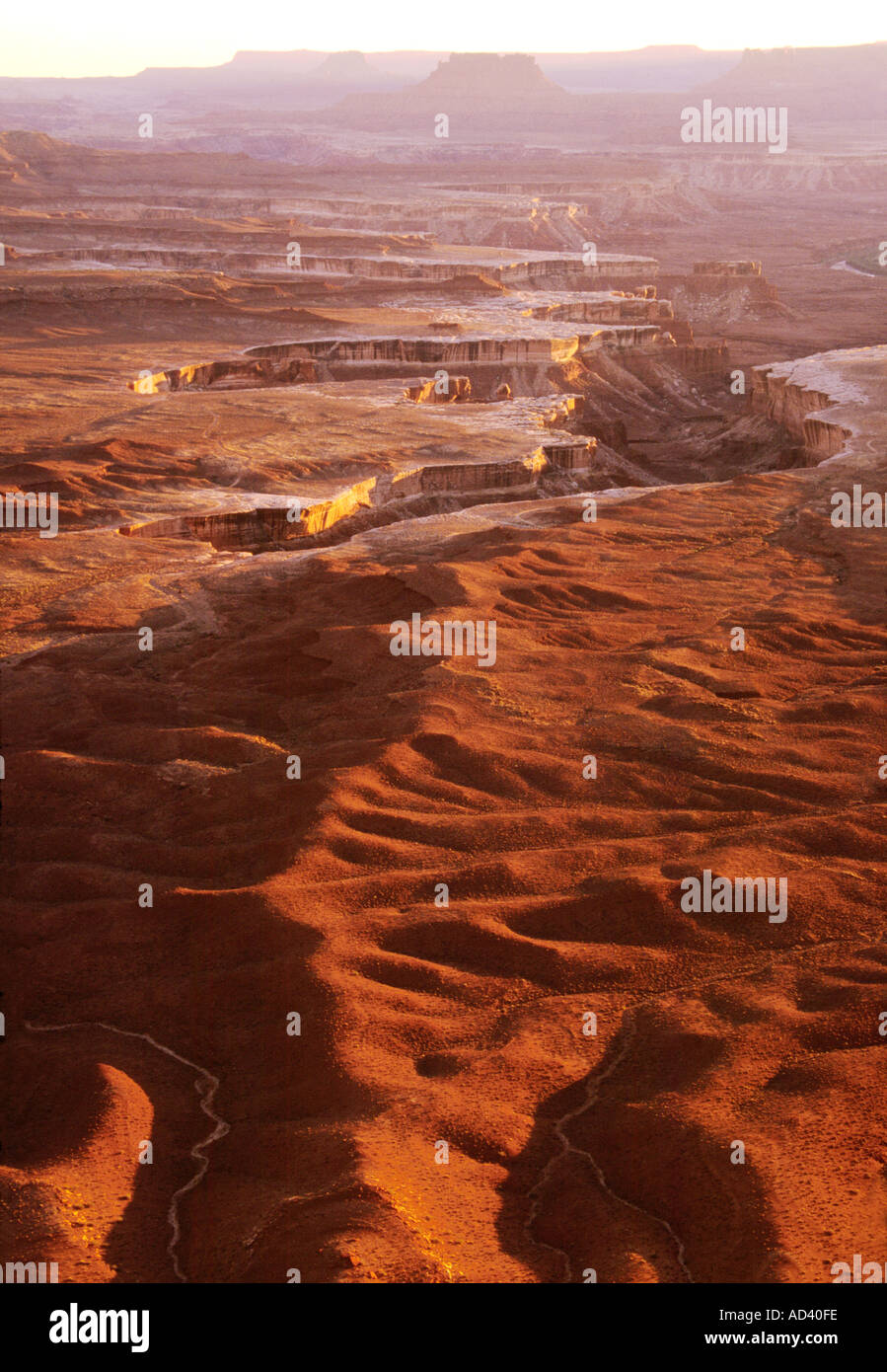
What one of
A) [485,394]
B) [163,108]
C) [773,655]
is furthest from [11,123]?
[773,655]

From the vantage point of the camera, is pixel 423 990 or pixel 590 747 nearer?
pixel 423 990

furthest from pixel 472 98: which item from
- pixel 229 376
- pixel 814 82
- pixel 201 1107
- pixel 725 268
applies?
pixel 201 1107

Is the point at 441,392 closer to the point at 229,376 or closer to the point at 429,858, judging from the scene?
the point at 229,376

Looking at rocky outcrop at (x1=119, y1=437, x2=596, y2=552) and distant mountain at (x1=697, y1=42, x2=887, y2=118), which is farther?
distant mountain at (x1=697, y1=42, x2=887, y2=118)

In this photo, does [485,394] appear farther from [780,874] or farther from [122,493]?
[780,874]

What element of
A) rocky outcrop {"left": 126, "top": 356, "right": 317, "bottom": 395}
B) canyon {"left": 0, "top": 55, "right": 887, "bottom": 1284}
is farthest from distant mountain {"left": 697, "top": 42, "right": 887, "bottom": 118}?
canyon {"left": 0, "top": 55, "right": 887, "bottom": 1284}

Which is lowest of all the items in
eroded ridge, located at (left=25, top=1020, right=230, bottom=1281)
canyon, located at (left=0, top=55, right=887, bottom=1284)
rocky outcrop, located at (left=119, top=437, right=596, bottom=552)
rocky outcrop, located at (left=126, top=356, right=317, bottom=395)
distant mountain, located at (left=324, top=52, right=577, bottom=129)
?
eroded ridge, located at (left=25, top=1020, right=230, bottom=1281)

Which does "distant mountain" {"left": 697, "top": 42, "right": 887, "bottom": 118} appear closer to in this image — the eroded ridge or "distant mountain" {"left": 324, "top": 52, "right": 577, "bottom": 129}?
"distant mountain" {"left": 324, "top": 52, "right": 577, "bottom": 129}

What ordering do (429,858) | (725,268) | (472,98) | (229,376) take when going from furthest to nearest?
1. (472,98)
2. (725,268)
3. (229,376)
4. (429,858)
